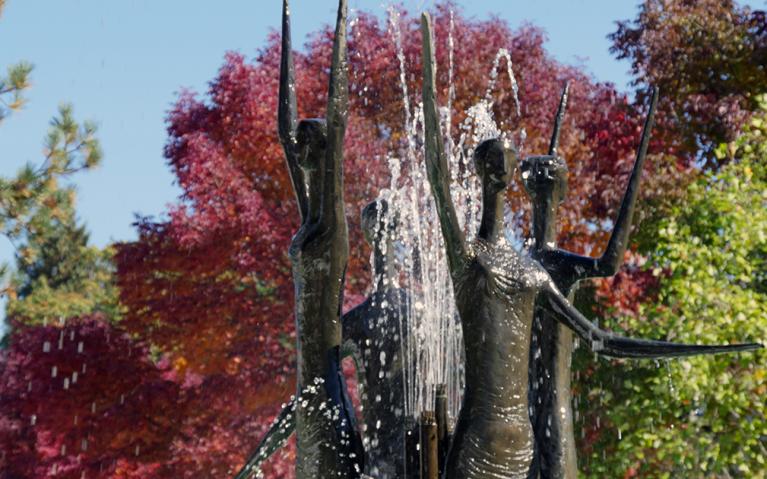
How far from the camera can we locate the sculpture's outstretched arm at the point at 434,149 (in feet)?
15.3

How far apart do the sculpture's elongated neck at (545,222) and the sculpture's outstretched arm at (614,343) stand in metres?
0.72

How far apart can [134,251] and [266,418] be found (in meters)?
2.91

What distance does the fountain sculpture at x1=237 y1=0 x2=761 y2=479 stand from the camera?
4.76 metres

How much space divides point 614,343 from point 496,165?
0.84 meters

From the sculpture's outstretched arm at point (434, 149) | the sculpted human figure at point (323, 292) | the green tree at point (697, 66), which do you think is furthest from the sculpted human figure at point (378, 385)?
the green tree at point (697, 66)

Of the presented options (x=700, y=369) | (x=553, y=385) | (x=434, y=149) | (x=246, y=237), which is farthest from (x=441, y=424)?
(x=246, y=237)

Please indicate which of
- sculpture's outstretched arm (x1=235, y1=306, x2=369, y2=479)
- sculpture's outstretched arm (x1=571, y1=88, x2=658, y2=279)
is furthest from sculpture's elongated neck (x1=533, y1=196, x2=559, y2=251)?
sculpture's outstretched arm (x1=235, y1=306, x2=369, y2=479)

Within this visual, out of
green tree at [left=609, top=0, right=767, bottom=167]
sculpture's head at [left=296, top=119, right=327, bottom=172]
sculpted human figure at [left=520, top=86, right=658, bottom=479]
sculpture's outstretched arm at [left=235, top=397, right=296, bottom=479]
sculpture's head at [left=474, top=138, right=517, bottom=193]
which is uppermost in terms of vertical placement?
green tree at [left=609, top=0, right=767, bottom=167]

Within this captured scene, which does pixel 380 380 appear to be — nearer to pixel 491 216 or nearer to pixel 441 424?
pixel 441 424

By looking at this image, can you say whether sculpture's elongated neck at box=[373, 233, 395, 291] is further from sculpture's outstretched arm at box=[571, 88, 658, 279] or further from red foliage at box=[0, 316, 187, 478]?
red foliage at box=[0, 316, 187, 478]

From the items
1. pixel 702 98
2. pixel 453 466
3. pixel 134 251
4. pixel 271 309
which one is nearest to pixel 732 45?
pixel 702 98

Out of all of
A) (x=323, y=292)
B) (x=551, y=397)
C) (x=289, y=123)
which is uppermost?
(x=289, y=123)

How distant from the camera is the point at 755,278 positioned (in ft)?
42.1

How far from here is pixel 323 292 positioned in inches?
201
